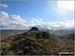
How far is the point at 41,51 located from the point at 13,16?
116 centimetres

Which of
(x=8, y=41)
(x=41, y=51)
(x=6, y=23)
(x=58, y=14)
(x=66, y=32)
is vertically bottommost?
(x=41, y=51)

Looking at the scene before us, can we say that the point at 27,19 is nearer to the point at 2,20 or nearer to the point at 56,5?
the point at 2,20

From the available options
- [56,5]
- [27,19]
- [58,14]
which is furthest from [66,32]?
[27,19]

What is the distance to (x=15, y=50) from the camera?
3137 mm

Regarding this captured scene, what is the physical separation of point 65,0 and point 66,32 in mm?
A: 745

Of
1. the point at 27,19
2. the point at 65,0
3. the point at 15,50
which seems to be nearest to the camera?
the point at 65,0

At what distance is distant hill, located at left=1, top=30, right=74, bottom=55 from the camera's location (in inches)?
117

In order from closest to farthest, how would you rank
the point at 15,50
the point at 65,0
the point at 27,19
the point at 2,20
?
the point at 65,0, the point at 2,20, the point at 27,19, the point at 15,50

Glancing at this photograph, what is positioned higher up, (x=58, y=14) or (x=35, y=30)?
(x=58, y=14)

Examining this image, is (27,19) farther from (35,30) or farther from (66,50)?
(66,50)

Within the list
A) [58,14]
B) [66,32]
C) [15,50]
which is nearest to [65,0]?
[58,14]

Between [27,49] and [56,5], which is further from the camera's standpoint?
[27,49]

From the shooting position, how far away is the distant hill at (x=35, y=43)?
2971 millimetres

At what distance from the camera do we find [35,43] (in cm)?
318
